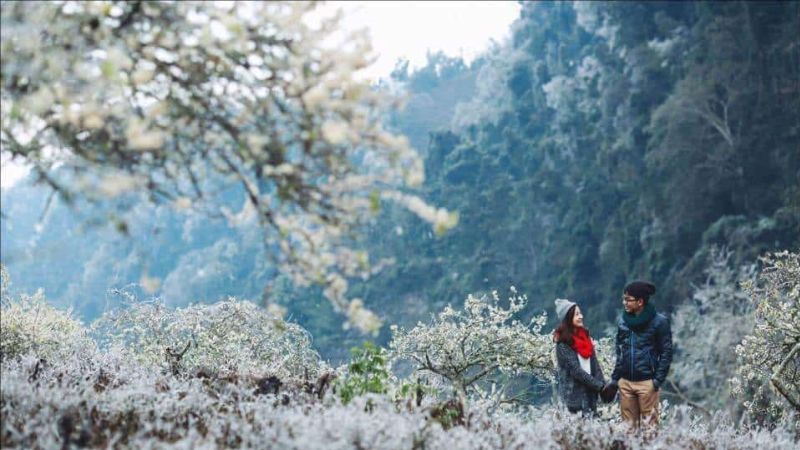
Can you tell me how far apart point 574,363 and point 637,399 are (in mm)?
843

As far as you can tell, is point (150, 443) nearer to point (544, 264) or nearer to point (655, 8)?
point (544, 264)

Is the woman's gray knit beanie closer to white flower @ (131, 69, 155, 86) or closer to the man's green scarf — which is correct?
the man's green scarf

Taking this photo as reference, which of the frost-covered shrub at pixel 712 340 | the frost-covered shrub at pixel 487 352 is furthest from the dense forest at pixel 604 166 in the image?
the frost-covered shrub at pixel 487 352

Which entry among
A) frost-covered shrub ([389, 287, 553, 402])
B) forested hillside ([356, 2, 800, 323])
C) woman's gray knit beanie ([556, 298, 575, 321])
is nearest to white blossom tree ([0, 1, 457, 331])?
woman's gray knit beanie ([556, 298, 575, 321])

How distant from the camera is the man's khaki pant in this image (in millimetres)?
7895

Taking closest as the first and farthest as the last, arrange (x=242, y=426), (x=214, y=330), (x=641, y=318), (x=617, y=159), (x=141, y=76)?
(x=141, y=76) < (x=242, y=426) < (x=641, y=318) < (x=214, y=330) < (x=617, y=159)

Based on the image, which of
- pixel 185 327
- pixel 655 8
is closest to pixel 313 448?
pixel 185 327

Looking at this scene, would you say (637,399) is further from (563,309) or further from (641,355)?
(563,309)

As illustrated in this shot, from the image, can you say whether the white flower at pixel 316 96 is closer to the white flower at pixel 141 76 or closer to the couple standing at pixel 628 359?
the white flower at pixel 141 76

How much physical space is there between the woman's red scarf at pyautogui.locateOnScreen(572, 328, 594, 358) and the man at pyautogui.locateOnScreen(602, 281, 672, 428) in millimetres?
396

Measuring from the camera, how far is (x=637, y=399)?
26.3 ft

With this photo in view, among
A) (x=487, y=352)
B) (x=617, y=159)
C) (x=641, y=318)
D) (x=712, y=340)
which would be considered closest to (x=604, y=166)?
(x=617, y=159)

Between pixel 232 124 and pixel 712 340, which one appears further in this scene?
pixel 712 340

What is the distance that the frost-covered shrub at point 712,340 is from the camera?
26703mm
